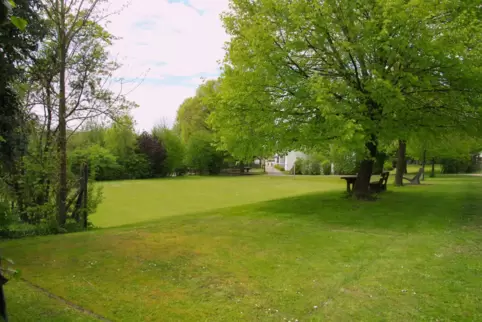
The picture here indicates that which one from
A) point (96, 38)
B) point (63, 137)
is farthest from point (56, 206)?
point (96, 38)

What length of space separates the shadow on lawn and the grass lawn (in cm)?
13

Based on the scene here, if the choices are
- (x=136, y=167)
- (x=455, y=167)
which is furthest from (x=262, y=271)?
(x=455, y=167)

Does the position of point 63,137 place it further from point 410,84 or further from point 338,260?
point 410,84

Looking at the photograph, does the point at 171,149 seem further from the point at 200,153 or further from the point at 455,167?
the point at 455,167

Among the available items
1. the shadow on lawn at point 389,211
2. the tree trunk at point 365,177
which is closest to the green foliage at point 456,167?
the shadow on lawn at point 389,211

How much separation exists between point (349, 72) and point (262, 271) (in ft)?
26.2

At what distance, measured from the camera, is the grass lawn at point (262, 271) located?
398cm

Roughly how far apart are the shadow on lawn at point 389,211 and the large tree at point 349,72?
192 centimetres

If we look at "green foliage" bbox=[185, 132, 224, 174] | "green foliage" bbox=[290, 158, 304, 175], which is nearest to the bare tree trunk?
"green foliage" bbox=[185, 132, 224, 174]

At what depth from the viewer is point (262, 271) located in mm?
5340

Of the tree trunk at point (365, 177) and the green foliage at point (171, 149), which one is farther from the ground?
the green foliage at point (171, 149)

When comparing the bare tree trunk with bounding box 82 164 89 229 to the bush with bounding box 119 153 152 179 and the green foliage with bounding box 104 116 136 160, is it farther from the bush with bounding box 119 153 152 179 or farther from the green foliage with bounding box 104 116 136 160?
the green foliage with bounding box 104 116 136 160

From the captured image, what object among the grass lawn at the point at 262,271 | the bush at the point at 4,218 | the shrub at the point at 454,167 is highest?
the shrub at the point at 454,167

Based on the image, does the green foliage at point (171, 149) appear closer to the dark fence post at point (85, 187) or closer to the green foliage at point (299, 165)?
the green foliage at point (299, 165)
